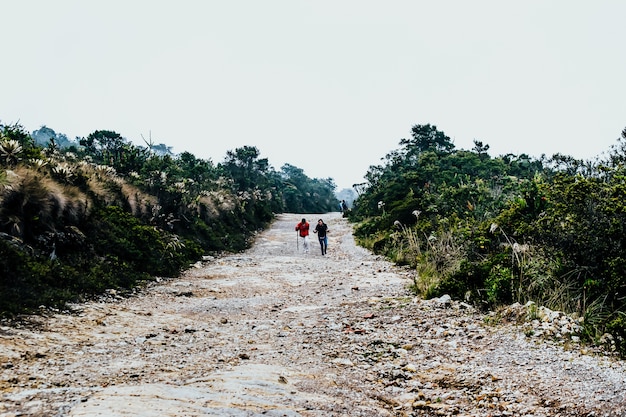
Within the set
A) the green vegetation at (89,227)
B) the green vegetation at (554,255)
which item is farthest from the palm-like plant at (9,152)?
the green vegetation at (554,255)

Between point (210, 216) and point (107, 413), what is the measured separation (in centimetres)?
1794

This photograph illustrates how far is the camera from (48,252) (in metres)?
8.80

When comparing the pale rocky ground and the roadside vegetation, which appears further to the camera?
the roadside vegetation

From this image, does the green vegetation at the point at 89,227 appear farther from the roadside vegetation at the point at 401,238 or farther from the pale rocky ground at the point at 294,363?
the pale rocky ground at the point at 294,363

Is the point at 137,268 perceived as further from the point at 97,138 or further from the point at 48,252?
the point at 97,138

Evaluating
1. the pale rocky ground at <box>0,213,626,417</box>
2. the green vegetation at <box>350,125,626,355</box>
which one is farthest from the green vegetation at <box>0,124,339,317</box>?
the green vegetation at <box>350,125,626,355</box>

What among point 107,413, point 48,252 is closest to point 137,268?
point 48,252

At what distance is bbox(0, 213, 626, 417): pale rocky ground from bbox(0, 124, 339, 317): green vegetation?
0.85 meters

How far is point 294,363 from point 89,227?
780 cm

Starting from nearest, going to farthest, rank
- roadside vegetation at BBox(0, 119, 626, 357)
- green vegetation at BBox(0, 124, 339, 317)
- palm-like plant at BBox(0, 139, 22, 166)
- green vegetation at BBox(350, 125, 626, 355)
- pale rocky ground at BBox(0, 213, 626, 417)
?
pale rocky ground at BBox(0, 213, 626, 417) < green vegetation at BBox(350, 125, 626, 355) < roadside vegetation at BBox(0, 119, 626, 357) < green vegetation at BBox(0, 124, 339, 317) < palm-like plant at BBox(0, 139, 22, 166)

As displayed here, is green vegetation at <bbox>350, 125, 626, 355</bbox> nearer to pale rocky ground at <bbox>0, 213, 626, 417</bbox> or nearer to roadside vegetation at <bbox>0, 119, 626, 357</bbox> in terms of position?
roadside vegetation at <bbox>0, 119, 626, 357</bbox>

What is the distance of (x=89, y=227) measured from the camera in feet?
35.3

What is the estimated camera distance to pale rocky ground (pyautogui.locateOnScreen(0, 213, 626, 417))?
370 cm

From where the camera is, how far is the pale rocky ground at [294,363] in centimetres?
370
